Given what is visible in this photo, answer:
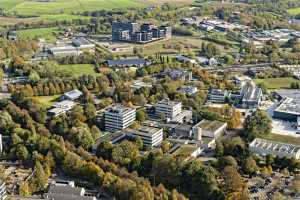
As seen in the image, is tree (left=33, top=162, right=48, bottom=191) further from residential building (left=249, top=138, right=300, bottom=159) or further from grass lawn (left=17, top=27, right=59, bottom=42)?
grass lawn (left=17, top=27, right=59, bottom=42)

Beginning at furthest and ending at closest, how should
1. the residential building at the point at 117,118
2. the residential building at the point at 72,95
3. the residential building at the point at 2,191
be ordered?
1. the residential building at the point at 72,95
2. the residential building at the point at 117,118
3. the residential building at the point at 2,191

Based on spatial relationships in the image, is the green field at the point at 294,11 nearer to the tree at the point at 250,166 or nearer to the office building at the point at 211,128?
the office building at the point at 211,128

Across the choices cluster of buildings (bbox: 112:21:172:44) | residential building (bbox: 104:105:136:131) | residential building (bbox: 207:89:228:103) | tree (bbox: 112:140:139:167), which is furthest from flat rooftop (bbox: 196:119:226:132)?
cluster of buildings (bbox: 112:21:172:44)

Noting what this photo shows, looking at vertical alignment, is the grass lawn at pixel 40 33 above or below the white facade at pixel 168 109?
below

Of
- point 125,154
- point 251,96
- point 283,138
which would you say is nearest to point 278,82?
point 251,96

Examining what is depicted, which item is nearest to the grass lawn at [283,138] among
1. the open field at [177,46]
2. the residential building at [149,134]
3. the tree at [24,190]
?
the residential building at [149,134]

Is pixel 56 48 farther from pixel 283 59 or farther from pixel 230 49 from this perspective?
pixel 283 59

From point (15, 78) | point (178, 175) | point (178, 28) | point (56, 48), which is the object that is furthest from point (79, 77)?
point (178, 28)
